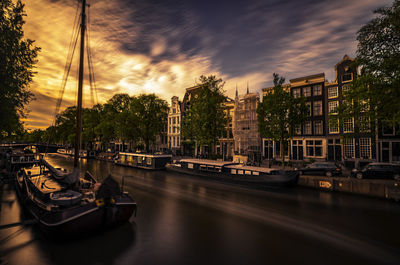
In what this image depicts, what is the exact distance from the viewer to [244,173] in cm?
2281

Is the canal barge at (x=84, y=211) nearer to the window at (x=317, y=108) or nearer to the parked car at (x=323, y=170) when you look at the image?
the parked car at (x=323, y=170)

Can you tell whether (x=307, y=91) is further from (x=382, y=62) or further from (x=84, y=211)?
(x=84, y=211)

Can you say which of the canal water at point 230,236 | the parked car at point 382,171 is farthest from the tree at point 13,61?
the parked car at point 382,171

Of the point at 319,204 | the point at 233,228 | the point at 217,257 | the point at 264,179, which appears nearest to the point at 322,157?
the point at 264,179

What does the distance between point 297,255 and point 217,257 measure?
355cm

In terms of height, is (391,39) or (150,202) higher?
(391,39)

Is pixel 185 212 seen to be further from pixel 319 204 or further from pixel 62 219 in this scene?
pixel 319 204

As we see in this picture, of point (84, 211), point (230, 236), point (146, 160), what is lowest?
point (230, 236)

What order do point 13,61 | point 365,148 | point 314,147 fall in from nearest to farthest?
point 13,61
point 365,148
point 314,147

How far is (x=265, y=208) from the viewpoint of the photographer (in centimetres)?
1474

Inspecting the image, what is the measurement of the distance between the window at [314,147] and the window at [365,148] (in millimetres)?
6149

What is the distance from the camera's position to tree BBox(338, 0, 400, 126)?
1722cm

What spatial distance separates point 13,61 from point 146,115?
3377 centimetres

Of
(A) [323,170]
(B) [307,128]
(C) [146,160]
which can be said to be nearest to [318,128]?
(B) [307,128]
